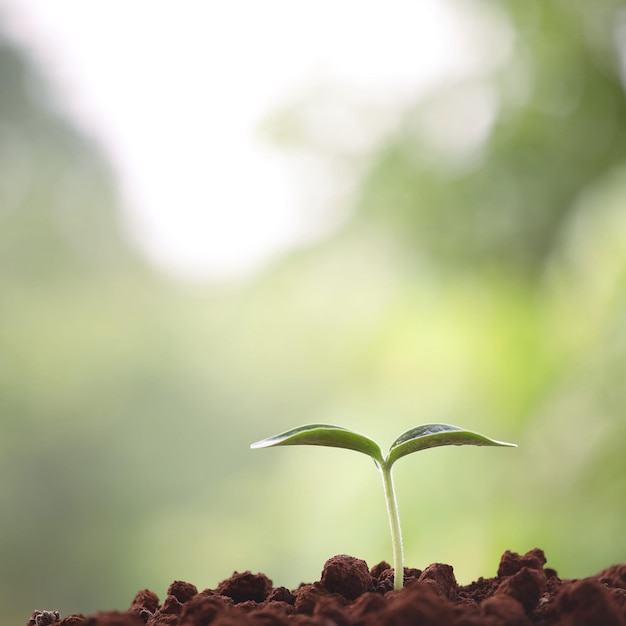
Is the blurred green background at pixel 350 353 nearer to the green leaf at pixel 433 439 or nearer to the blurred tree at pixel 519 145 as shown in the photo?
the blurred tree at pixel 519 145

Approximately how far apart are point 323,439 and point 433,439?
0.23 feet

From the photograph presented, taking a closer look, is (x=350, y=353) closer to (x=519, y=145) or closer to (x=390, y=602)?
(x=519, y=145)

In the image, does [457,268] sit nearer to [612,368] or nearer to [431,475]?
[431,475]

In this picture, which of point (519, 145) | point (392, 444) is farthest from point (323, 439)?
point (519, 145)

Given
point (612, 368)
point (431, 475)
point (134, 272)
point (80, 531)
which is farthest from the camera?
point (134, 272)

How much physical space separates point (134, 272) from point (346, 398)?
1488 millimetres

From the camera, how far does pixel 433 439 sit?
1.60 ft

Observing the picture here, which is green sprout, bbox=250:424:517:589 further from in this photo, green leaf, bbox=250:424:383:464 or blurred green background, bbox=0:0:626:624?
blurred green background, bbox=0:0:626:624

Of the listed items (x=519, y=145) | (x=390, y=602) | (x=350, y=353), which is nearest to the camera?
(x=390, y=602)

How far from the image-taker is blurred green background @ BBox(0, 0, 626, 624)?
92.8 inches

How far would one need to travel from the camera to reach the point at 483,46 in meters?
3.29

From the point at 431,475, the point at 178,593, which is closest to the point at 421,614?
the point at 178,593

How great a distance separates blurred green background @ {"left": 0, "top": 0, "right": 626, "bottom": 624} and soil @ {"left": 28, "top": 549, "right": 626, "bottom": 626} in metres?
1.59

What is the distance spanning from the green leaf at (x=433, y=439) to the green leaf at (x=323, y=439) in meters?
0.01
